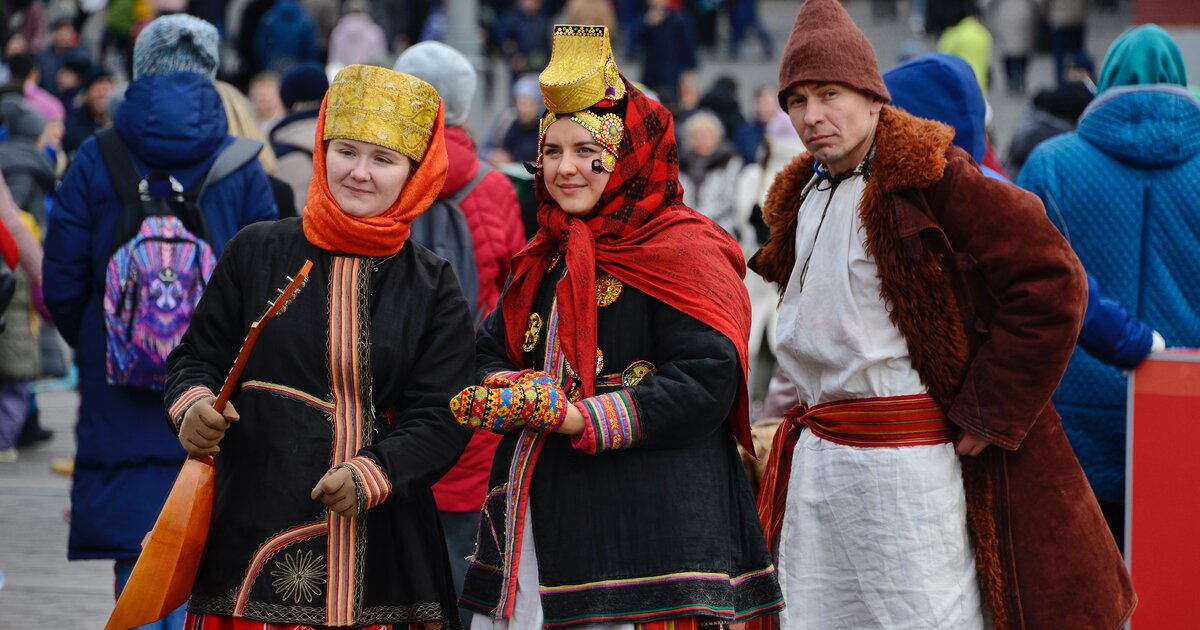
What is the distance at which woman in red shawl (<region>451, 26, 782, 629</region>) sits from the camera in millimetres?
3215

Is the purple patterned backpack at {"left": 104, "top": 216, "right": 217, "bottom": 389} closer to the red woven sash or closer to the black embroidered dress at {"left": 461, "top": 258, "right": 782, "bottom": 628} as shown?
the black embroidered dress at {"left": 461, "top": 258, "right": 782, "bottom": 628}

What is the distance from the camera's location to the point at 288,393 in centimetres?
333

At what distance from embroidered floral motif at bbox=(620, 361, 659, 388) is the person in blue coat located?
69.4 inches

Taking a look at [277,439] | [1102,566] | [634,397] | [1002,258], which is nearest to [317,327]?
[277,439]

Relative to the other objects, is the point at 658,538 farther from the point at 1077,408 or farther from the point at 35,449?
the point at 35,449

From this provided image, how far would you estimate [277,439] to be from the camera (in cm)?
331

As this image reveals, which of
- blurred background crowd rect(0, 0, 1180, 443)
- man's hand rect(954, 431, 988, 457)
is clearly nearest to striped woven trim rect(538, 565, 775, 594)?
man's hand rect(954, 431, 988, 457)

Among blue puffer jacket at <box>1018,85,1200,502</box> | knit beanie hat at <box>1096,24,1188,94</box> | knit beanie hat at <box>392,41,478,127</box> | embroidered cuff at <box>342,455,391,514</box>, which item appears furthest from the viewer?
knit beanie hat at <box>392,41,478,127</box>

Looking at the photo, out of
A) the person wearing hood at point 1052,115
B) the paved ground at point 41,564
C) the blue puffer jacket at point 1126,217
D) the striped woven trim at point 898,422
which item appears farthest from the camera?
the person wearing hood at point 1052,115

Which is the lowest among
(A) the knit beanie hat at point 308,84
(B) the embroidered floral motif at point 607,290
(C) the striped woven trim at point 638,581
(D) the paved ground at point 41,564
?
(D) the paved ground at point 41,564

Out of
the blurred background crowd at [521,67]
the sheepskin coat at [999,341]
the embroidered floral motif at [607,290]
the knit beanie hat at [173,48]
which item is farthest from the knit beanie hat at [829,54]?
the knit beanie hat at [173,48]

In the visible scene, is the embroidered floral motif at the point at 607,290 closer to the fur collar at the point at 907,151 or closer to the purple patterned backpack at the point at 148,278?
the fur collar at the point at 907,151

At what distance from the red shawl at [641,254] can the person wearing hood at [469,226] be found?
121cm

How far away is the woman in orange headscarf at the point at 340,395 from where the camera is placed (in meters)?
3.28
